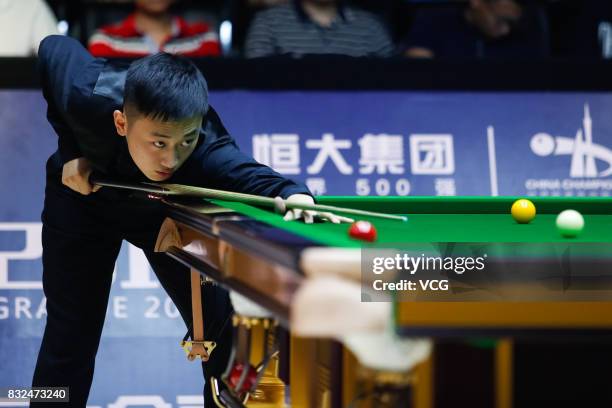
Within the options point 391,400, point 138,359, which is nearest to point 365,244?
point 391,400

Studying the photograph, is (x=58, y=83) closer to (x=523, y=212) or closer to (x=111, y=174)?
(x=111, y=174)

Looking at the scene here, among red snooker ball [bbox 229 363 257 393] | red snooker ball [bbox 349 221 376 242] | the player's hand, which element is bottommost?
red snooker ball [bbox 229 363 257 393]

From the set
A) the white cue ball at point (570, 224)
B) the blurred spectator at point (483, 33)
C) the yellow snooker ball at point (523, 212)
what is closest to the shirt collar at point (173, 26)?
the blurred spectator at point (483, 33)

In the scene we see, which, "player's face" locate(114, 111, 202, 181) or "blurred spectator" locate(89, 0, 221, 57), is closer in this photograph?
"player's face" locate(114, 111, 202, 181)

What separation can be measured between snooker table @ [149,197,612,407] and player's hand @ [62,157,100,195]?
0.97 feet

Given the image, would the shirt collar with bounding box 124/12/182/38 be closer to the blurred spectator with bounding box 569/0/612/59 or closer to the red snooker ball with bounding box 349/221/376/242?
the blurred spectator with bounding box 569/0/612/59

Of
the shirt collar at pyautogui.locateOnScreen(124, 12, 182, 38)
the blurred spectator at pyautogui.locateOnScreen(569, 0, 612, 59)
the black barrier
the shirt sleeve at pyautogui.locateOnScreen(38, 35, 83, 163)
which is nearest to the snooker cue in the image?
the shirt sleeve at pyautogui.locateOnScreen(38, 35, 83, 163)

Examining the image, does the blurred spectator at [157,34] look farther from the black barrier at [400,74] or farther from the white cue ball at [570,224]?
Result: the white cue ball at [570,224]

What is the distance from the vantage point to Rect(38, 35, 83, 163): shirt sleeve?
8.07ft

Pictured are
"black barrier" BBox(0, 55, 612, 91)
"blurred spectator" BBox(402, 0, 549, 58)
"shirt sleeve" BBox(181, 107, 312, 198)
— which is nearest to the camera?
"shirt sleeve" BBox(181, 107, 312, 198)

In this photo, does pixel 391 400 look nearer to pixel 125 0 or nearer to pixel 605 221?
pixel 605 221

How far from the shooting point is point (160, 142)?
218 centimetres

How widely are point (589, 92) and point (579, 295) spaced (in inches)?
93.3

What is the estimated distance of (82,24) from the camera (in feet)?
14.3
